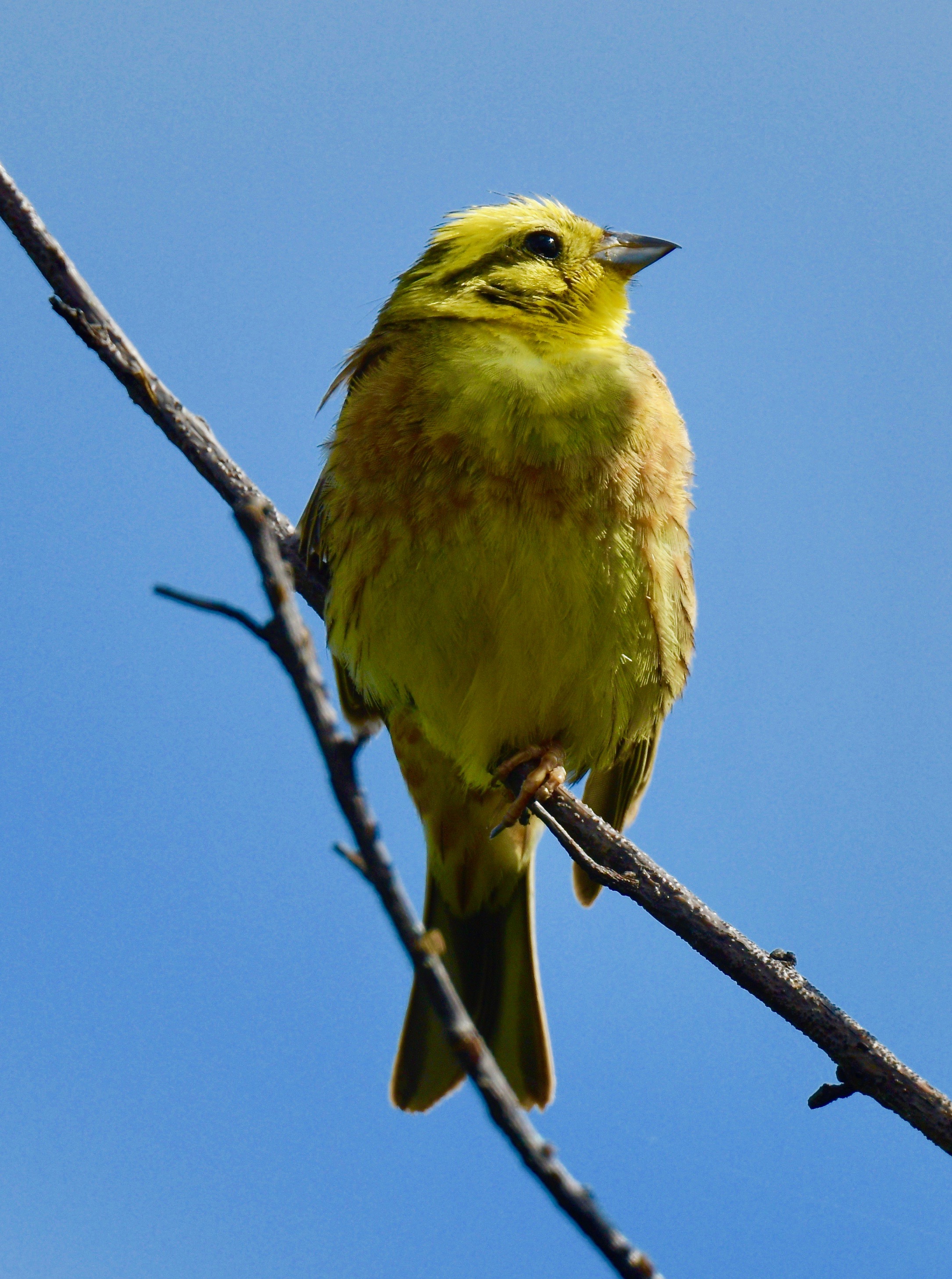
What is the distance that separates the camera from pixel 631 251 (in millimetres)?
4582

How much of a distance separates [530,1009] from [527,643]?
1.38 meters

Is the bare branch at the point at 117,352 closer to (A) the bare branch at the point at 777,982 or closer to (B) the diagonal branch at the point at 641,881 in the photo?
(B) the diagonal branch at the point at 641,881

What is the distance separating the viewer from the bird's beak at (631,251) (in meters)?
4.54

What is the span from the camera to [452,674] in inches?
146

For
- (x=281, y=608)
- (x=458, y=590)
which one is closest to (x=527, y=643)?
(x=458, y=590)

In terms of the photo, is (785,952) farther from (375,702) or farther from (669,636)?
(375,702)

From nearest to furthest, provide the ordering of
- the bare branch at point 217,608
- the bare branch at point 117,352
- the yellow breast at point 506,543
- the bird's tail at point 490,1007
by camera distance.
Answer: the bare branch at point 217,608 → the bare branch at point 117,352 → the yellow breast at point 506,543 → the bird's tail at point 490,1007

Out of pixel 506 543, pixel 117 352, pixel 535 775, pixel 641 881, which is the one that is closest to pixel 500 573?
pixel 506 543

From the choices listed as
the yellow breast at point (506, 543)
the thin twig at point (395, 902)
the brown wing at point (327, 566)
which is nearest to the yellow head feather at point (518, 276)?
the yellow breast at point (506, 543)

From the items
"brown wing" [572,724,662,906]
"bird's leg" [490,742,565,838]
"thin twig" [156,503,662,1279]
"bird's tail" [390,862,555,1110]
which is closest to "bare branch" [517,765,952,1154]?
"bird's leg" [490,742,565,838]

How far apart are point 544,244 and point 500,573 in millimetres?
1562

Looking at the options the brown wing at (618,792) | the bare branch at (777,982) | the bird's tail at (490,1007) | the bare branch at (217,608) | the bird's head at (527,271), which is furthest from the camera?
the brown wing at (618,792)

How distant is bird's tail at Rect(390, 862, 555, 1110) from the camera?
3992 millimetres

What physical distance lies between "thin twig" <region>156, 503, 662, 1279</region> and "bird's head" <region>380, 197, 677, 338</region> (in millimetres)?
2895
